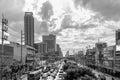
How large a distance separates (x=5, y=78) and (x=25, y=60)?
49.7 metres

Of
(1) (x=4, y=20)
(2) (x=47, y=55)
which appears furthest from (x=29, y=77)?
(2) (x=47, y=55)

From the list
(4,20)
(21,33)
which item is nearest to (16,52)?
(21,33)

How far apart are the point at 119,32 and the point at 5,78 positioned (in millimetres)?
87385

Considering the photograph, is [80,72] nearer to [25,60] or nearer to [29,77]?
[29,77]

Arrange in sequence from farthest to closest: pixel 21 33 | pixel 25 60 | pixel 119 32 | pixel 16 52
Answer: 1. pixel 119 32
2. pixel 25 60
3. pixel 16 52
4. pixel 21 33

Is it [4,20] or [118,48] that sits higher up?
[4,20]

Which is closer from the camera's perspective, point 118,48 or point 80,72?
point 80,72

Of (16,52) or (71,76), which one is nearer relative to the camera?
(71,76)

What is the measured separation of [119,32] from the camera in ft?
386

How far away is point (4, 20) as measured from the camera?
112 feet

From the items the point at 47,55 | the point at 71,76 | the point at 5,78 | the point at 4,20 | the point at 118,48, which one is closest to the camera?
the point at 4,20

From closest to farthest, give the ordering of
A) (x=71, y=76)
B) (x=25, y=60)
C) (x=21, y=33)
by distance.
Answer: (x=71, y=76) → (x=21, y=33) → (x=25, y=60)

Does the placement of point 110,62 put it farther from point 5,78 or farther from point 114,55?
point 5,78

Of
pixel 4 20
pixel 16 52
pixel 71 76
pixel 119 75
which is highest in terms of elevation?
pixel 4 20
